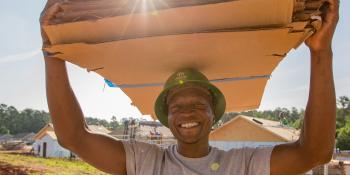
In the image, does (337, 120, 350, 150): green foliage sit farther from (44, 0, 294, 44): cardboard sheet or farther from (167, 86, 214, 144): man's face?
(44, 0, 294, 44): cardboard sheet

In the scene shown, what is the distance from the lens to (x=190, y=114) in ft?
6.40

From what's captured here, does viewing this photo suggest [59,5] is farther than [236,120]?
No

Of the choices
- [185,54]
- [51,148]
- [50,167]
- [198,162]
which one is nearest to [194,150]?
[198,162]

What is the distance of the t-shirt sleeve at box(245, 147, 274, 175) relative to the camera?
6.18 ft

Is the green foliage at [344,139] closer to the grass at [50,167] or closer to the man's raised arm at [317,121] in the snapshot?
the grass at [50,167]

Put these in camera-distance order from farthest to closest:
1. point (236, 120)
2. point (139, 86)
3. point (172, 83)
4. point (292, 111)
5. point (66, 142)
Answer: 1. point (292, 111)
2. point (236, 120)
3. point (139, 86)
4. point (172, 83)
5. point (66, 142)

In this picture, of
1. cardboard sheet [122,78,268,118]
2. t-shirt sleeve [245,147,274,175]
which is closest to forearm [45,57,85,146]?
cardboard sheet [122,78,268,118]

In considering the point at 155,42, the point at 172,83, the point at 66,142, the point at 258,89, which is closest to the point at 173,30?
the point at 155,42

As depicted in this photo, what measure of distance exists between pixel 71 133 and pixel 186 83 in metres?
0.59

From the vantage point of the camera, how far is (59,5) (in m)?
1.58

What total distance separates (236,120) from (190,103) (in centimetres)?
2720

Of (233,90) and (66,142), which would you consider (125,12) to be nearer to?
(66,142)

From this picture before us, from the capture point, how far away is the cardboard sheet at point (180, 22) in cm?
152

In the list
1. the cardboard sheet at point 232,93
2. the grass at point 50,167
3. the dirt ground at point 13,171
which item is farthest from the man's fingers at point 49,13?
the grass at point 50,167
